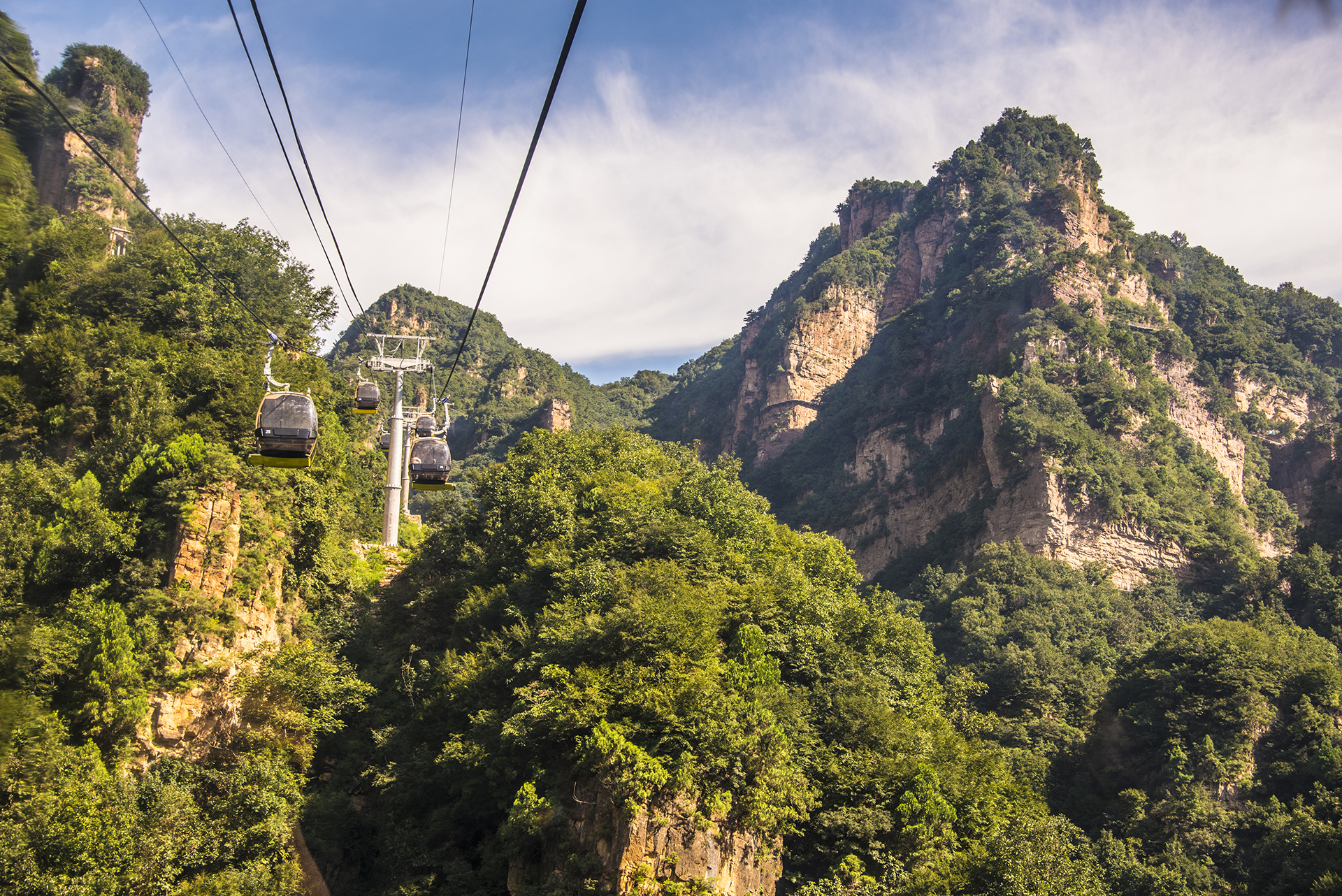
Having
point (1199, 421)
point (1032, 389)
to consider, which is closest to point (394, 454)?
point (1032, 389)

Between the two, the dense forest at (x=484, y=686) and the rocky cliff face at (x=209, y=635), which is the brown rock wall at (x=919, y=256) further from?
the rocky cliff face at (x=209, y=635)

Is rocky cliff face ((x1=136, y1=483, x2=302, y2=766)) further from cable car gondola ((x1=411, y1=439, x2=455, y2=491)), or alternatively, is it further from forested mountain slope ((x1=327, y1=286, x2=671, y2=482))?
forested mountain slope ((x1=327, y1=286, x2=671, y2=482))

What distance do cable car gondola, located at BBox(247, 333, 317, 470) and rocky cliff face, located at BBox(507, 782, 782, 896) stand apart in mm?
10921

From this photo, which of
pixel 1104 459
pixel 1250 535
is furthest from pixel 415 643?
pixel 1250 535

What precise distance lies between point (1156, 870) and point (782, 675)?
19.7m

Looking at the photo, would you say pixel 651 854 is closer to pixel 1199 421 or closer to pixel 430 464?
pixel 430 464

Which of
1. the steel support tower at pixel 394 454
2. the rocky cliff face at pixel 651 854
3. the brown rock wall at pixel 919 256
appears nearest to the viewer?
the rocky cliff face at pixel 651 854

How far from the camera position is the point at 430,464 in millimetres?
22062

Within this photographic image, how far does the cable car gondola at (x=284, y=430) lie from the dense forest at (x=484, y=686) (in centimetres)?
402

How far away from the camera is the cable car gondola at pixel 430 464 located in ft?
72.4

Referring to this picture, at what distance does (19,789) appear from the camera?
1848cm

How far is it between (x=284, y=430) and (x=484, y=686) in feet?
45.3

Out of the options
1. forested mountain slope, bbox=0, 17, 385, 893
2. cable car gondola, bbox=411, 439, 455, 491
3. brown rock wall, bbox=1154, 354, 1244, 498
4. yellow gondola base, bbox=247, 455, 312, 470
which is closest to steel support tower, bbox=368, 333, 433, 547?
forested mountain slope, bbox=0, 17, 385, 893

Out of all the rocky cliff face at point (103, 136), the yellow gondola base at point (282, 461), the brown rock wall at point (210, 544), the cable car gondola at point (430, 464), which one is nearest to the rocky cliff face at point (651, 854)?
the cable car gondola at point (430, 464)
